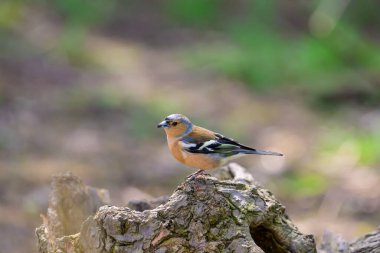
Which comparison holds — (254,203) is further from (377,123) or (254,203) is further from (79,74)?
(79,74)

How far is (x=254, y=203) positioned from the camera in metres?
4.25

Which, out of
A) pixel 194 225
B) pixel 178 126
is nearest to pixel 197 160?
pixel 178 126

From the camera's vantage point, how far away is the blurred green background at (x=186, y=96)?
870 cm

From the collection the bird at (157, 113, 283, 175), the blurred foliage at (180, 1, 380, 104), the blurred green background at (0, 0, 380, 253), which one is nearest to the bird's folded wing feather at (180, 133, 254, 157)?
the bird at (157, 113, 283, 175)

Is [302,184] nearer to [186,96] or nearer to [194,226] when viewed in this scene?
[186,96]

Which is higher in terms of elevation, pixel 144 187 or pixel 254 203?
pixel 144 187

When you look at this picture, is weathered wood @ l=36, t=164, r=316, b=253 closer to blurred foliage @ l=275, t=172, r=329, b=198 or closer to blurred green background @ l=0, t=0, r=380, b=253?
blurred green background @ l=0, t=0, r=380, b=253

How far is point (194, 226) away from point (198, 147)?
4.47ft

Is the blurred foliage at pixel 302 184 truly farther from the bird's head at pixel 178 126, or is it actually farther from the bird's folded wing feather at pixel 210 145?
the bird's head at pixel 178 126

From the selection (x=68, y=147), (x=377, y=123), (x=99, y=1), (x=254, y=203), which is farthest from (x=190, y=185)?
(x=99, y=1)

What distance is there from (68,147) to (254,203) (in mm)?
5665

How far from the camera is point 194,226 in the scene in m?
4.03

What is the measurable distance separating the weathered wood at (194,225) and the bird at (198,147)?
3.02 feet

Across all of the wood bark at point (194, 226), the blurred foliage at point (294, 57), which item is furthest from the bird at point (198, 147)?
the blurred foliage at point (294, 57)
